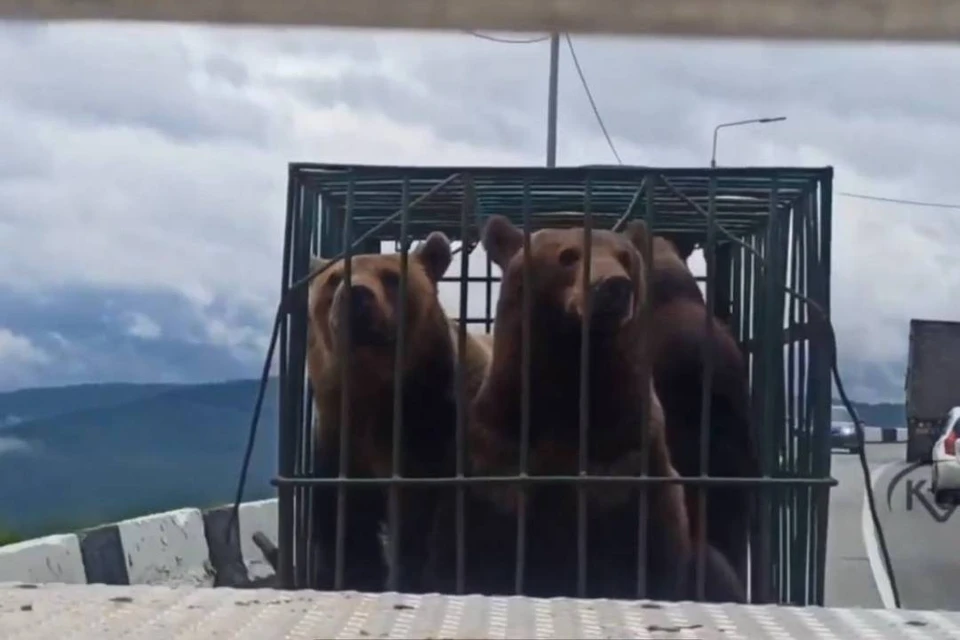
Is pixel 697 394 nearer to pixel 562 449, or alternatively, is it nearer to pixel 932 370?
pixel 562 449

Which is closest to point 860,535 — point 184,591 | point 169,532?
point 169,532

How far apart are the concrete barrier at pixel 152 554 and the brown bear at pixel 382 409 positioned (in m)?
1.01

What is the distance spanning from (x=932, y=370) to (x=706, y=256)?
21.8 meters

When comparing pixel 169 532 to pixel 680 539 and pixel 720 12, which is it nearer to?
pixel 680 539

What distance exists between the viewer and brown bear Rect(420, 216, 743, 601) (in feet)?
19.2

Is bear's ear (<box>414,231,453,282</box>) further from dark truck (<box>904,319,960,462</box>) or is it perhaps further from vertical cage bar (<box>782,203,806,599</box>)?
dark truck (<box>904,319,960,462</box>)

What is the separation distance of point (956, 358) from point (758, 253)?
69.6ft

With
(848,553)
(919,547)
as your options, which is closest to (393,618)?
(848,553)

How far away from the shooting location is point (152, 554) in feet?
24.6

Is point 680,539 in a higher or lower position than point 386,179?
lower

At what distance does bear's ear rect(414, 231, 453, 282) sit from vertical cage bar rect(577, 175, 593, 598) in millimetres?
864

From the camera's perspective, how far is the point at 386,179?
19.6ft

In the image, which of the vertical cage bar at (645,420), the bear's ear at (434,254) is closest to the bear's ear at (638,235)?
the vertical cage bar at (645,420)

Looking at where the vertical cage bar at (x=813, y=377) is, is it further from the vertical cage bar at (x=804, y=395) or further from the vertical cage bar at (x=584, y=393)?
the vertical cage bar at (x=584, y=393)
